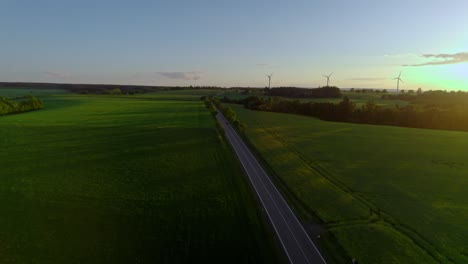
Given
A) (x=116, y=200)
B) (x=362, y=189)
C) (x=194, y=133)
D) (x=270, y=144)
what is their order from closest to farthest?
(x=116, y=200)
(x=362, y=189)
(x=270, y=144)
(x=194, y=133)

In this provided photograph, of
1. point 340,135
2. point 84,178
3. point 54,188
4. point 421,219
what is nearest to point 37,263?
point 54,188

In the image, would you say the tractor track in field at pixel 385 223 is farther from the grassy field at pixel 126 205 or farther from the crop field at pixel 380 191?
the grassy field at pixel 126 205

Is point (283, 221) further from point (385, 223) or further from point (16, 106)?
point (16, 106)

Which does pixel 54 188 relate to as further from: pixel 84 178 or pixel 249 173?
pixel 249 173

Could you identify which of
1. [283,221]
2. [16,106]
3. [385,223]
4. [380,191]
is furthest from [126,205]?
[16,106]

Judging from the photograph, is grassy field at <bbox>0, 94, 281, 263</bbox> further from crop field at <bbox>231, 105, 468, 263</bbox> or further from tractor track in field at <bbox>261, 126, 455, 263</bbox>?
tractor track in field at <bbox>261, 126, 455, 263</bbox>

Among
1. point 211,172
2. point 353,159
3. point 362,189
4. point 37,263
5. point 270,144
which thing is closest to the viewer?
point 37,263

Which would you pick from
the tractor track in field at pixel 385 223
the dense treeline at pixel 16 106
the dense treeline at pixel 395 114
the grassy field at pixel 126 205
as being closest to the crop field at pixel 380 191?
the tractor track in field at pixel 385 223
